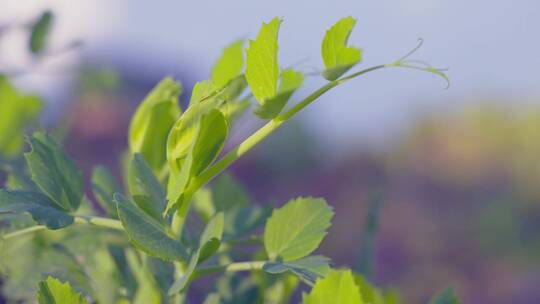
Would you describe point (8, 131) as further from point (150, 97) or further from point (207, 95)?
point (207, 95)

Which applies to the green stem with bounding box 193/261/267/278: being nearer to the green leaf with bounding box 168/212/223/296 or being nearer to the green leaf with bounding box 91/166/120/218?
the green leaf with bounding box 168/212/223/296

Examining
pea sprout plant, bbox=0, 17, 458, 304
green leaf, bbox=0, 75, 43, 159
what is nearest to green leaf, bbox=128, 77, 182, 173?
pea sprout plant, bbox=0, 17, 458, 304

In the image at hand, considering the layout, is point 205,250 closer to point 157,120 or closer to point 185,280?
point 185,280

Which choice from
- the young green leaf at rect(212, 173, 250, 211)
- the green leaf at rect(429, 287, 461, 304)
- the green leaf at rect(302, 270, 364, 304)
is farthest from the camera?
the young green leaf at rect(212, 173, 250, 211)

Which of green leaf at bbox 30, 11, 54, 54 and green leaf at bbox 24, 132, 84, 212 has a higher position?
green leaf at bbox 30, 11, 54, 54

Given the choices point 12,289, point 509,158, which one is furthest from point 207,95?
point 509,158

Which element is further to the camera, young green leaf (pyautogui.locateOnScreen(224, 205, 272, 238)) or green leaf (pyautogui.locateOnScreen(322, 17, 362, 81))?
young green leaf (pyautogui.locateOnScreen(224, 205, 272, 238))
